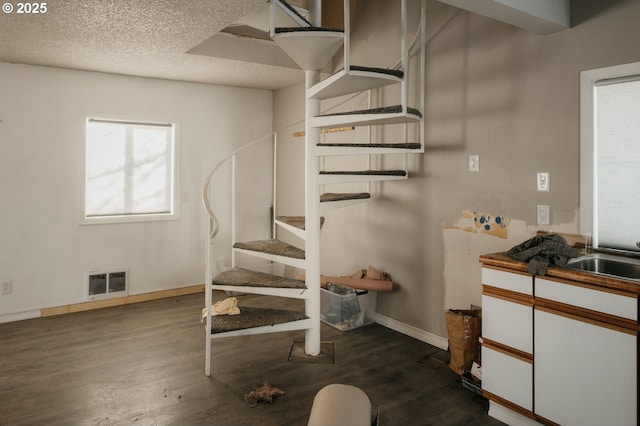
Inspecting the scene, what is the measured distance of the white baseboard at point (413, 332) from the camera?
11.4 feet

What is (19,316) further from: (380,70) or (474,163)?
(474,163)

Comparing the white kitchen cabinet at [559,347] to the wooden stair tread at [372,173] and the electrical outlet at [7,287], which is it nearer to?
the wooden stair tread at [372,173]

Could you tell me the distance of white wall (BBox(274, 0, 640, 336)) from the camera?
261 centimetres

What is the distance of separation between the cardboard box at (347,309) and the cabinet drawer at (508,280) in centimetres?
162

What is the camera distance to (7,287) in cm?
412

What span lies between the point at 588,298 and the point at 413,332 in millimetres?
1841

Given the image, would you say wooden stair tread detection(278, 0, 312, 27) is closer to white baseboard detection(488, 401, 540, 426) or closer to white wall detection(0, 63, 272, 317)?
white wall detection(0, 63, 272, 317)

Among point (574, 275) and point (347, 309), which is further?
point (347, 309)

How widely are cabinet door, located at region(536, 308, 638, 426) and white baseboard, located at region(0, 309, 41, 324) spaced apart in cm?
445

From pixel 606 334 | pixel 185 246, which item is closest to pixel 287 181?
pixel 185 246

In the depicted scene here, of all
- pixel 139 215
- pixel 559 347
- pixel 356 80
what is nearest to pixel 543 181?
pixel 559 347

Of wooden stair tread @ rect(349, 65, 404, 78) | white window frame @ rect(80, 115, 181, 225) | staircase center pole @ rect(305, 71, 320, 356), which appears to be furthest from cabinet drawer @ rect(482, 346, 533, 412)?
white window frame @ rect(80, 115, 181, 225)

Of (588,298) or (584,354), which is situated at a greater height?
(588,298)

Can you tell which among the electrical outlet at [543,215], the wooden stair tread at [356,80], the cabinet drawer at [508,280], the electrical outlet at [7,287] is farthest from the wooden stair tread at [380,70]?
the electrical outlet at [7,287]
